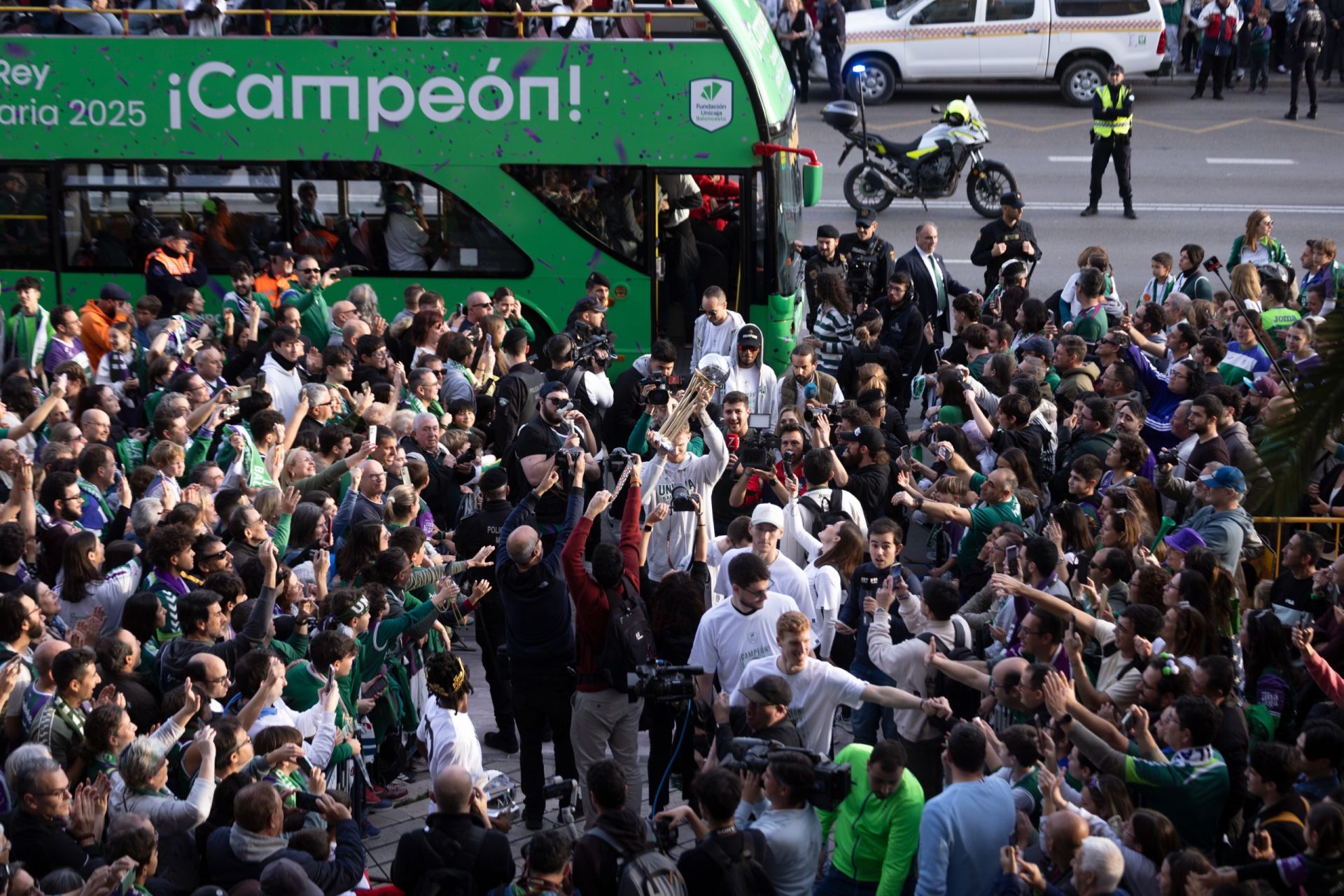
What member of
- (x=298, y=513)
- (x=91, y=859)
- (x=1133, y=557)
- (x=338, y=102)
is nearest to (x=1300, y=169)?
(x=338, y=102)

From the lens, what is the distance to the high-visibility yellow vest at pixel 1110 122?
1953 cm

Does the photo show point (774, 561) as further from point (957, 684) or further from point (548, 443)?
point (548, 443)

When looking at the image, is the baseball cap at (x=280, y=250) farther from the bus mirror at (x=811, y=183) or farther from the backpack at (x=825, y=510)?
the backpack at (x=825, y=510)

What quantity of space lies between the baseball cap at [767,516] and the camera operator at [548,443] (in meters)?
1.80

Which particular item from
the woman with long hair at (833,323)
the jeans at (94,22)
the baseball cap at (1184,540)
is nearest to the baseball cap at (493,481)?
the baseball cap at (1184,540)

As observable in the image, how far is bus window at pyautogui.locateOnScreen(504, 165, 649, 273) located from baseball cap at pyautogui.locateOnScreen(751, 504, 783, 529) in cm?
592

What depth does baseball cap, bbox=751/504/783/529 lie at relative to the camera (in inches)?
315

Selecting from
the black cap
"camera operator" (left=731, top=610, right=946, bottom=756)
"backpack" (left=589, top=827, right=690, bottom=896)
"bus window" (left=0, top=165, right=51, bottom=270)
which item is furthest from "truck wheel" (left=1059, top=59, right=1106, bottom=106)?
"backpack" (left=589, top=827, right=690, bottom=896)

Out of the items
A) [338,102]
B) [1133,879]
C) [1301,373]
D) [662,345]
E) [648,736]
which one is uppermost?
[338,102]

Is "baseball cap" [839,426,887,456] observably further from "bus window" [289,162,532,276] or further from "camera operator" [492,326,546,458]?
"bus window" [289,162,532,276]

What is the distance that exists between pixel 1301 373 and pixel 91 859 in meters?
4.92

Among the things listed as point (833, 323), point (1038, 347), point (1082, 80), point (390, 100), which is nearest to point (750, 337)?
point (833, 323)

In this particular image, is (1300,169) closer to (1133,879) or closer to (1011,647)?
(1011,647)

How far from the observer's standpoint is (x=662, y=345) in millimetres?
11078
